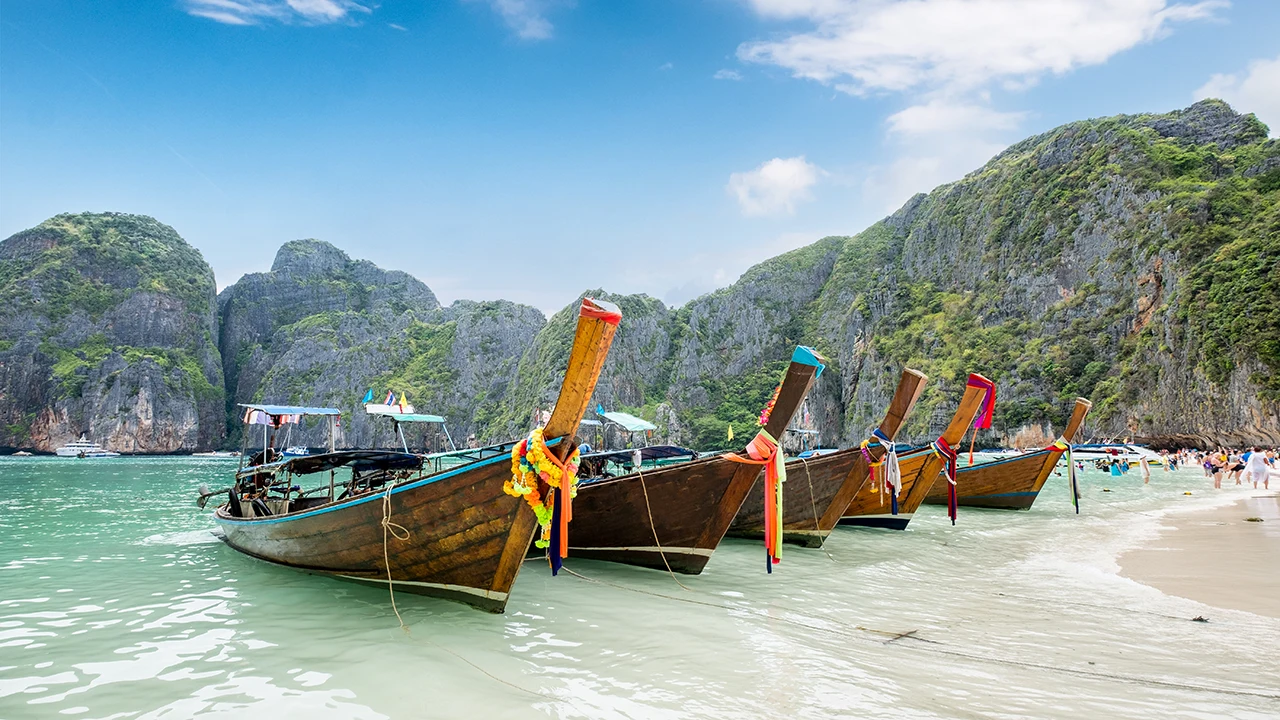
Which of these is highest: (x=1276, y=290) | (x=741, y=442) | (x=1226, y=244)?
(x=1226, y=244)

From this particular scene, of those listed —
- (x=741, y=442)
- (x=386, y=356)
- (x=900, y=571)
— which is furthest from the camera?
(x=386, y=356)

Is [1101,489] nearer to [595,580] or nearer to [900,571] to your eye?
[900,571]

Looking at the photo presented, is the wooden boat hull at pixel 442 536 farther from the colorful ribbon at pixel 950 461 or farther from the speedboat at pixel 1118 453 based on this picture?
the speedboat at pixel 1118 453

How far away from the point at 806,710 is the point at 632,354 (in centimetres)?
9453

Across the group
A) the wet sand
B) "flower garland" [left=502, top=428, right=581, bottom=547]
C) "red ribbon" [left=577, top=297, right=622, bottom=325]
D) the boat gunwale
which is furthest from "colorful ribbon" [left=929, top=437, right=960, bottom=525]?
the boat gunwale

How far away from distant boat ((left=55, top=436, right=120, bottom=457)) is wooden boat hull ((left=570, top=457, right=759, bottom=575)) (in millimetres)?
98325

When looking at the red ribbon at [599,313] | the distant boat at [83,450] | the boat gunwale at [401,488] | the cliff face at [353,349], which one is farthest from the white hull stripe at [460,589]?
the distant boat at [83,450]

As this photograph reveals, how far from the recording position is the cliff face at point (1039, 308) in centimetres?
4119

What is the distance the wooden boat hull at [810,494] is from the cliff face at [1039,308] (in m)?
38.6

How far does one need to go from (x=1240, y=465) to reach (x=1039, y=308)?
3995 cm

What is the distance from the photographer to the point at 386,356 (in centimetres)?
11831

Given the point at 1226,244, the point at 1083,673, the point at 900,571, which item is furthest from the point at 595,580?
the point at 1226,244

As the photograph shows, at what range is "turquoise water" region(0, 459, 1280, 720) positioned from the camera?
4305mm

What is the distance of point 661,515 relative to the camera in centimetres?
828
